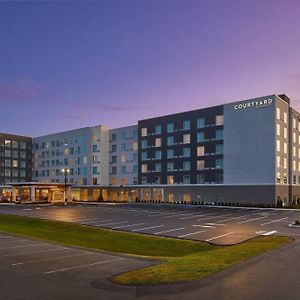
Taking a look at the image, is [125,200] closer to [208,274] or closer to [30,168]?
[30,168]

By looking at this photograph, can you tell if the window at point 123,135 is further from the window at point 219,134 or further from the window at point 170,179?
the window at point 219,134

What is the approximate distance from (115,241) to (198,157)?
5521 cm

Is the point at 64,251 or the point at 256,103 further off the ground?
the point at 256,103

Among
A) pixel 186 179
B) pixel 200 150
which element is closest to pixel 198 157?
pixel 200 150

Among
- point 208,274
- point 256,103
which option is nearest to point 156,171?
point 256,103

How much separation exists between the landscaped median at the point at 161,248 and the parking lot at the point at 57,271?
1.23 m

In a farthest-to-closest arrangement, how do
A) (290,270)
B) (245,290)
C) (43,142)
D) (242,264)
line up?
(43,142) → (242,264) → (290,270) → (245,290)

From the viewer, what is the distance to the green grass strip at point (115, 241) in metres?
23.1

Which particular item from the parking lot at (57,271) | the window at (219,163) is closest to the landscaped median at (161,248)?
the parking lot at (57,271)

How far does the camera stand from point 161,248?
24016mm

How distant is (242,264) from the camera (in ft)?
52.1

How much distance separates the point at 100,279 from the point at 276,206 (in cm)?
5656

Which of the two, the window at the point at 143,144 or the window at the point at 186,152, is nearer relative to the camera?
the window at the point at 186,152

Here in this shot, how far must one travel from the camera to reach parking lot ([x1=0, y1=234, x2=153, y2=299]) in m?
11.6
